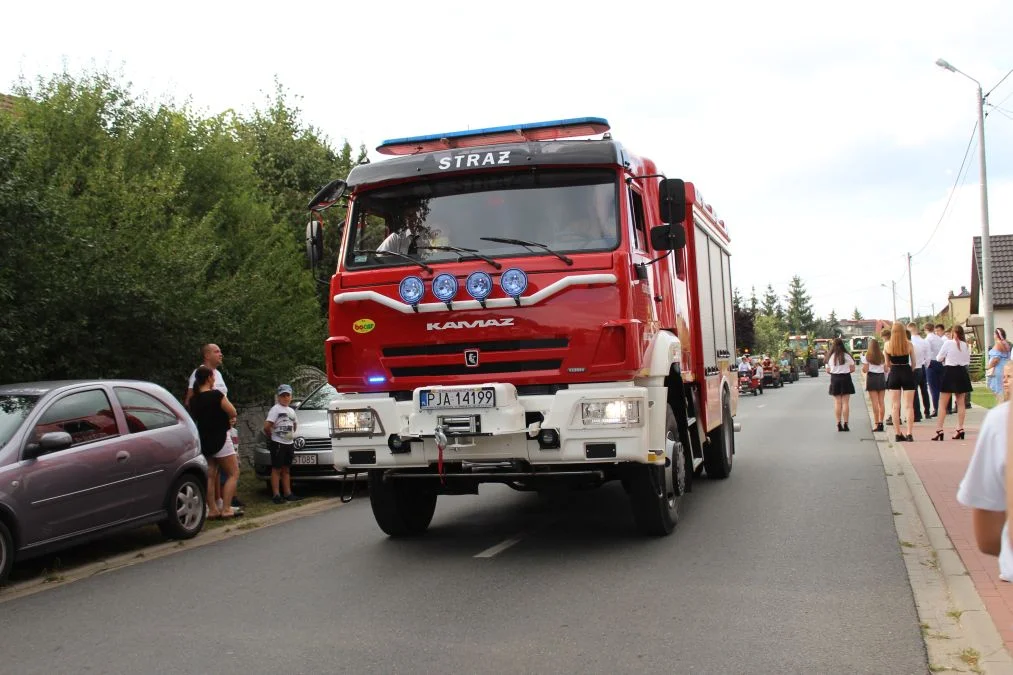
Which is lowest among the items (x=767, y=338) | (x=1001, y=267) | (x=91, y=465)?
(x=91, y=465)

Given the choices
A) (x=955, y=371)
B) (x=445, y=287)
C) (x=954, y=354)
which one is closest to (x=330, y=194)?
(x=445, y=287)

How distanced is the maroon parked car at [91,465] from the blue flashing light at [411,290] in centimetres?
A: 291

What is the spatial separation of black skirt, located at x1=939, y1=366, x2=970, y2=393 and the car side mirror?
13.0 m

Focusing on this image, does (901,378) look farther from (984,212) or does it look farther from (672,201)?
(984,212)

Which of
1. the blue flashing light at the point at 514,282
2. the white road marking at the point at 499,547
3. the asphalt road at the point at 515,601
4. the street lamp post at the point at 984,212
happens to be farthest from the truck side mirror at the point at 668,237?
the street lamp post at the point at 984,212

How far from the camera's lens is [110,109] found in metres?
15.4

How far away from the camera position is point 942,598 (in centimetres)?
605

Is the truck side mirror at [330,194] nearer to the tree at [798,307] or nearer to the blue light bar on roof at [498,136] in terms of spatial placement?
the blue light bar on roof at [498,136]

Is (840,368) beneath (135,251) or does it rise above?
beneath

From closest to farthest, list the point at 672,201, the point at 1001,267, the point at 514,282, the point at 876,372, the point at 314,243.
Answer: the point at 514,282, the point at 672,201, the point at 314,243, the point at 876,372, the point at 1001,267

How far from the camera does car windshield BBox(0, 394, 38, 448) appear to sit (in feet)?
25.0

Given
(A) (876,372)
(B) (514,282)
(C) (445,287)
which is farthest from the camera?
(A) (876,372)

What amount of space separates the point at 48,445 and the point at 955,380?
1327 centimetres

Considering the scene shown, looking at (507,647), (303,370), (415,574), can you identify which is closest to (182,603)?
(415,574)
